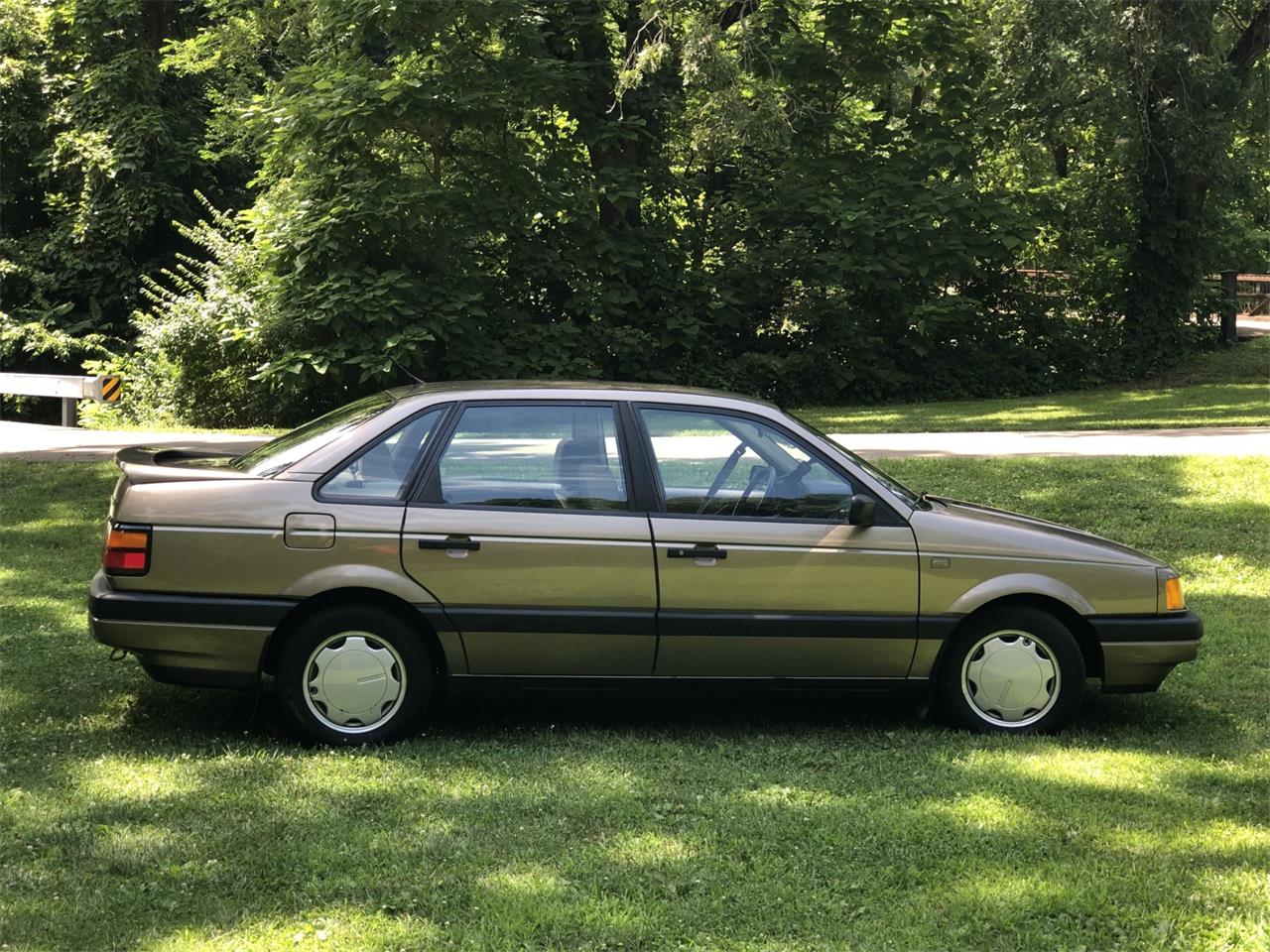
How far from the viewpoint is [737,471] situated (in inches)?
230

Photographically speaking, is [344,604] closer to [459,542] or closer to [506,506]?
→ [459,542]

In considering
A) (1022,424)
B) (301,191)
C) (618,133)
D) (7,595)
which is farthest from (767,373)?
(7,595)

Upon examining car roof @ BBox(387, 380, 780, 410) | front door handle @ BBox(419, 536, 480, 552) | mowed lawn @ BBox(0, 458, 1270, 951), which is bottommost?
mowed lawn @ BBox(0, 458, 1270, 951)

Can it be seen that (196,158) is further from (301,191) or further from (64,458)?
(64,458)

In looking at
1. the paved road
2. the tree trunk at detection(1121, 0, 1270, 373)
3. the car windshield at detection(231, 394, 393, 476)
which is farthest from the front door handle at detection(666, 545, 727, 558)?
the tree trunk at detection(1121, 0, 1270, 373)

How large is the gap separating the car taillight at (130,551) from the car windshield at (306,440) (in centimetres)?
51

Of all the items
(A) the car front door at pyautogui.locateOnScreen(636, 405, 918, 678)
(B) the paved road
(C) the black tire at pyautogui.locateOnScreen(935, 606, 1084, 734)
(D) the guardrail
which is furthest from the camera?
(D) the guardrail

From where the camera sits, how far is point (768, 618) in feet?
18.7

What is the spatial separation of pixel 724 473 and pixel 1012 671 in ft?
4.95

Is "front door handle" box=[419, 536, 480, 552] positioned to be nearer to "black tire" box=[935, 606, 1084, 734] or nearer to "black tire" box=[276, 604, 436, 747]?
"black tire" box=[276, 604, 436, 747]

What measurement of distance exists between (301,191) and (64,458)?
691 cm

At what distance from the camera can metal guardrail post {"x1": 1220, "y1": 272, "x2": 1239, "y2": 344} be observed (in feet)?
86.9

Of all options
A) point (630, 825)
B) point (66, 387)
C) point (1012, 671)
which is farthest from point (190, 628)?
point (66, 387)

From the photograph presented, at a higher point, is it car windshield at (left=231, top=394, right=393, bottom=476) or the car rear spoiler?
car windshield at (left=231, top=394, right=393, bottom=476)
